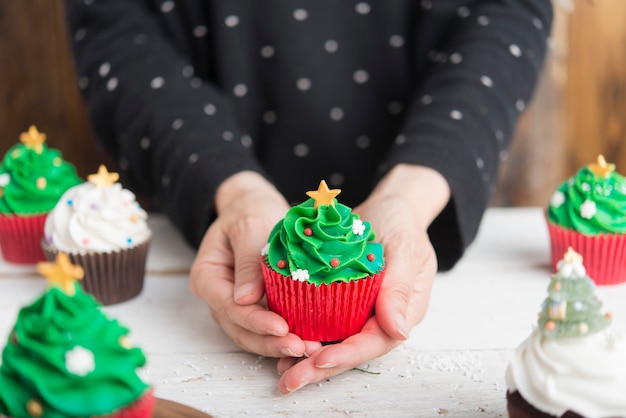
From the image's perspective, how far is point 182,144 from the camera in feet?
5.16

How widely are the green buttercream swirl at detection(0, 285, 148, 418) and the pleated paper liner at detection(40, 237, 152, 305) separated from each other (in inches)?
21.3

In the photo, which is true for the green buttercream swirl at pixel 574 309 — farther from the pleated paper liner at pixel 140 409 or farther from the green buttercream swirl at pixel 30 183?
the green buttercream swirl at pixel 30 183

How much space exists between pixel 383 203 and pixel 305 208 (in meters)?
0.22

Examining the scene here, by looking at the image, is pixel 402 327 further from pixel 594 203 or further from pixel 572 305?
pixel 594 203

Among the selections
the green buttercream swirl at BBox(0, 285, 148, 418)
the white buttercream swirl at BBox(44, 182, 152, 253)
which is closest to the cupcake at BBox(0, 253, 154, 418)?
the green buttercream swirl at BBox(0, 285, 148, 418)

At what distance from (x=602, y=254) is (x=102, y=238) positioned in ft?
3.10

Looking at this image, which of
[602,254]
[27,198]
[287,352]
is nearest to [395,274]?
[287,352]

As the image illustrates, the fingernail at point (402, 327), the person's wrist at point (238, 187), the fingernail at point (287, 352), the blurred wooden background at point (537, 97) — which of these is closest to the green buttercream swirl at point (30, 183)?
the person's wrist at point (238, 187)

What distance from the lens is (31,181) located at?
1566mm

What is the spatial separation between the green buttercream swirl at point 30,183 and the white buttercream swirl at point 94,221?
0.13 meters

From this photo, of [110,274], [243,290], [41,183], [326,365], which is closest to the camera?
[326,365]

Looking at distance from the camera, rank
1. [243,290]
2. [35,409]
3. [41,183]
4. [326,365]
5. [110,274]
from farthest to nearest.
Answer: [41,183] < [110,274] < [243,290] < [326,365] < [35,409]

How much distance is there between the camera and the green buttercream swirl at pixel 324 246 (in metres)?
1.13

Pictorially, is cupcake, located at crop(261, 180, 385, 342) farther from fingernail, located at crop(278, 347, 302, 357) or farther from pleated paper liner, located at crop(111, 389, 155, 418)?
pleated paper liner, located at crop(111, 389, 155, 418)
